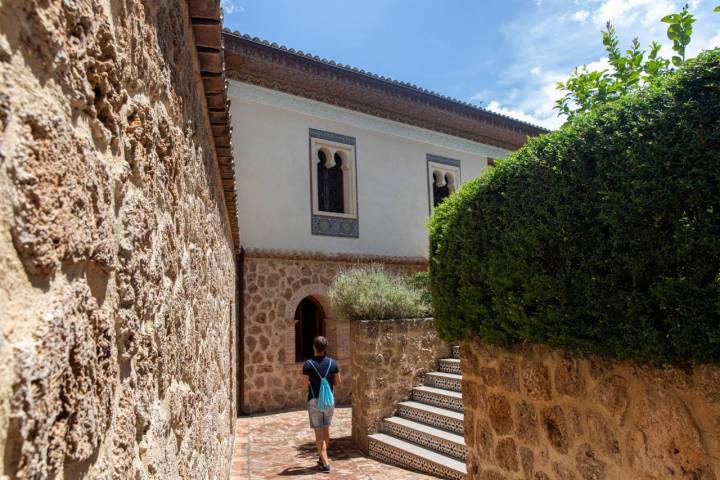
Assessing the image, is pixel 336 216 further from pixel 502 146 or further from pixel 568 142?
pixel 568 142

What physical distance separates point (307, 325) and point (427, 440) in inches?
217

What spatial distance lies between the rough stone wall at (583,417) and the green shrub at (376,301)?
363 cm

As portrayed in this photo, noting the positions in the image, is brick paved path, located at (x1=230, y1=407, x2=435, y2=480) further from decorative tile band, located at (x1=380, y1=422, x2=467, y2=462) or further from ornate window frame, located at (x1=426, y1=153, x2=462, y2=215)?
ornate window frame, located at (x1=426, y1=153, x2=462, y2=215)

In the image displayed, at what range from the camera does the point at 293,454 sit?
695 centimetres

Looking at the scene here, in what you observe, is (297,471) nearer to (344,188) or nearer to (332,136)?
(344,188)

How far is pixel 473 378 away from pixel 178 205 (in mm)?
3270

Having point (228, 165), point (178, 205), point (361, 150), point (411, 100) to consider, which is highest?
point (411, 100)

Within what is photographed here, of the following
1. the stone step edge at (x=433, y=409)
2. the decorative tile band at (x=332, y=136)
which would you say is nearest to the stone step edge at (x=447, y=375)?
the stone step edge at (x=433, y=409)

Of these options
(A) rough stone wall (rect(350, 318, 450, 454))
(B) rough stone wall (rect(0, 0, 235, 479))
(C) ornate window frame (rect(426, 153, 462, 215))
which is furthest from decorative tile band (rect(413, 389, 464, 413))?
(C) ornate window frame (rect(426, 153, 462, 215))

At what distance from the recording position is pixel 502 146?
15.7 meters

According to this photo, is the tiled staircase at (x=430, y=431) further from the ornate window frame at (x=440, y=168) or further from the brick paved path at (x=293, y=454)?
the ornate window frame at (x=440, y=168)

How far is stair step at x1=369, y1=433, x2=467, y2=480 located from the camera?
5.81 meters

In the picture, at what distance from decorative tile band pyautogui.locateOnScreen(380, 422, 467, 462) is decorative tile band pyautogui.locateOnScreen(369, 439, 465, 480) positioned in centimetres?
27

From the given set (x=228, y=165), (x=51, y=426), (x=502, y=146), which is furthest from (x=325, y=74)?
(x=51, y=426)
